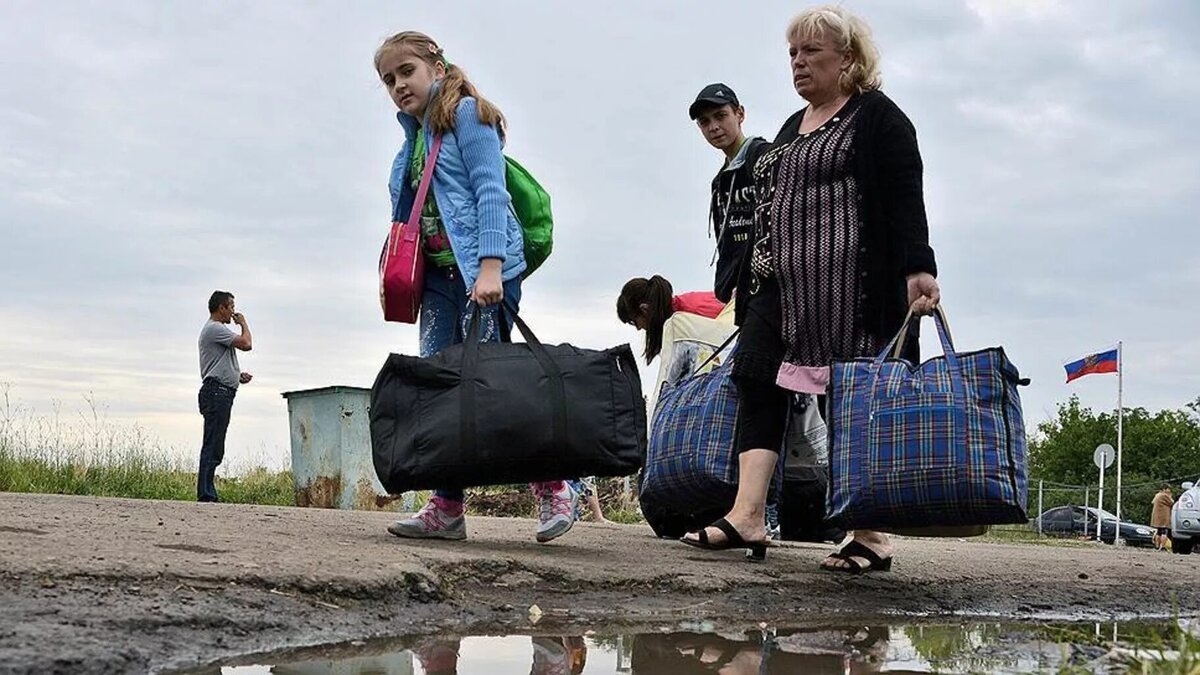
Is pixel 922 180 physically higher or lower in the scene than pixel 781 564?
higher

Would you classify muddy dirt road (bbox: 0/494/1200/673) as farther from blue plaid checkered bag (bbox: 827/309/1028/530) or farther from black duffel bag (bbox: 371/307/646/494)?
blue plaid checkered bag (bbox: 827/309/1028/530)

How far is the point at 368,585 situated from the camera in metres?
3.37

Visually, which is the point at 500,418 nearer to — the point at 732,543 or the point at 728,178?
the point at 732,543

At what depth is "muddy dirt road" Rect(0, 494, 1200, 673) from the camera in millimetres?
2740

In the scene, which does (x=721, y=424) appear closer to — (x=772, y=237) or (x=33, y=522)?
(x=772, y=237)

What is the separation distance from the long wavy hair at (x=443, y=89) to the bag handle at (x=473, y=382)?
0.65 meters

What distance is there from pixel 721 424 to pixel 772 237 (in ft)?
2.32

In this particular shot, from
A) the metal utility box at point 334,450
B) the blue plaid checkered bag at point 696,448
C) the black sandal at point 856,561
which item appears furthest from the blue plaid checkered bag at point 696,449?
the metal utility box at point 334,450

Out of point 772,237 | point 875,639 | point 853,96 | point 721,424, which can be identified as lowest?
point 875,639

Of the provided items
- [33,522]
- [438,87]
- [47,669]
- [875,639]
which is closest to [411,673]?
[47,669]

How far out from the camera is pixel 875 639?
11.6ft

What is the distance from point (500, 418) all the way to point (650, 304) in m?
2.98

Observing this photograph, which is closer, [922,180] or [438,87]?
[922,180]

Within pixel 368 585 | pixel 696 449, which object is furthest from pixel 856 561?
pixel 368 585
